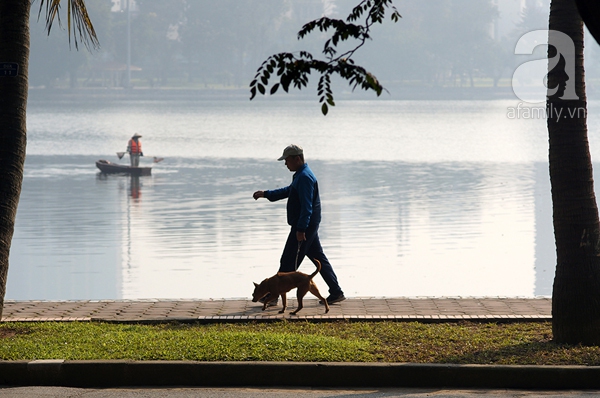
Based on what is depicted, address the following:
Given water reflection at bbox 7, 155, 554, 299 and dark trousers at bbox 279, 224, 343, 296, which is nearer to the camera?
dark trousers at bbox 279, 224, 343, 296

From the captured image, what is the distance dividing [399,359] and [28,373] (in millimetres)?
2745

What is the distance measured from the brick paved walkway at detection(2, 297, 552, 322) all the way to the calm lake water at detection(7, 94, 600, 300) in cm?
228

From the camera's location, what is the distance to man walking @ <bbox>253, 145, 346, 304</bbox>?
9.62 meters

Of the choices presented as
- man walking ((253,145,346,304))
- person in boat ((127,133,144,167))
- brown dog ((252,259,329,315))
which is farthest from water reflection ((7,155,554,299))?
brown dog ((252,259,329,315))

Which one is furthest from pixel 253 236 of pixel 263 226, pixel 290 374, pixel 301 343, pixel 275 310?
pixel 290 374

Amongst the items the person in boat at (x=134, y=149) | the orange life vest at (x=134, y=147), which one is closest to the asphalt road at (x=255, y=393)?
the person in boat at (x=134, y=149)

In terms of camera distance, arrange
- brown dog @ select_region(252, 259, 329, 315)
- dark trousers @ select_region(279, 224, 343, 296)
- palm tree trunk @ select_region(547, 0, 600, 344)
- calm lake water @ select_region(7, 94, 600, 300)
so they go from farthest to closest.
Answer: calm lake water @ select_region(7, 94, 600, 300), dark trousers @ select_region(279, 224, 343, 296), brown dog @ select_region(252, 259, 329, 315), palm tree trunk @ select_region(547, 0, 600, 344)

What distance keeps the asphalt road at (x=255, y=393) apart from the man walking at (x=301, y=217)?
2.86m

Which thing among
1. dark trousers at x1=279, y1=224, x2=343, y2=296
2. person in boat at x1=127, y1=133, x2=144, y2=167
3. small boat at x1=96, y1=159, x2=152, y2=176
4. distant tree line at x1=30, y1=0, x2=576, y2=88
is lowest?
dark trousers at x1=279, y1=224, x2=343, y2=296

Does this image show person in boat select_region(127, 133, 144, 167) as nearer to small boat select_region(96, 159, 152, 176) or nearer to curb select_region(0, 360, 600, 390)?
small boat select_region(96, 159, 152, 176)

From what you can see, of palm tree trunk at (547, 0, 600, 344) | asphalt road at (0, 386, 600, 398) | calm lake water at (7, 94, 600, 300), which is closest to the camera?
asphalt road at (0, 386, 600, 398)

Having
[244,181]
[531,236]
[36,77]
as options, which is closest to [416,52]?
[36,77]

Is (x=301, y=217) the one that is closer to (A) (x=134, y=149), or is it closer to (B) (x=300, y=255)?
(B) (x=300, y=255)

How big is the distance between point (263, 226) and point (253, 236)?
145 centimetres
